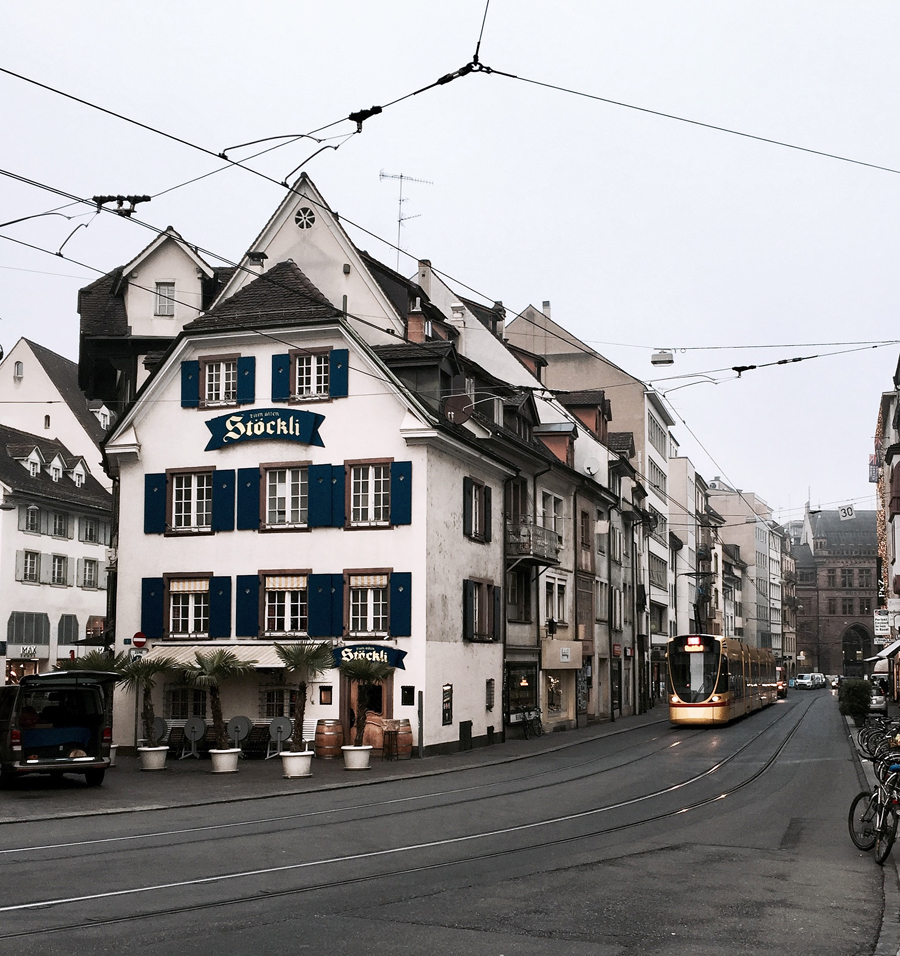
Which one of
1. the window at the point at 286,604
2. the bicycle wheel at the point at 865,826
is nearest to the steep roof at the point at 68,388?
the window at the point at 286,604

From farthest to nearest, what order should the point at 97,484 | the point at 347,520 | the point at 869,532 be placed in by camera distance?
the point at 869,532, the point at 97,484, the point at 347,520

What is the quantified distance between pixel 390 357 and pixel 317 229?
606 cm

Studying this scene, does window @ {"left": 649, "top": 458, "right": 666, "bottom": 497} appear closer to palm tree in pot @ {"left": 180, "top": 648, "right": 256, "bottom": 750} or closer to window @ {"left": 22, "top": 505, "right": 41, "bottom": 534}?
window @ {"left": 22, "top": 505, "right": 41, "bottom": 534}

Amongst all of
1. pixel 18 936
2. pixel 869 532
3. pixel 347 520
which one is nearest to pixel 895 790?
pixel 18 936

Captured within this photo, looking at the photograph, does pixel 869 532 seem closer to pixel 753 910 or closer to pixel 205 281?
pixel 205 281

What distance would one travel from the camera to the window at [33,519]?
60812 mm

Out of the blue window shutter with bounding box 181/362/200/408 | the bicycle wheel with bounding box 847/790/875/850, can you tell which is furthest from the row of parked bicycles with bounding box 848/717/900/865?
the blue window shutter with bounding box 181/362/200/408

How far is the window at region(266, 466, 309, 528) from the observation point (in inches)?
1432

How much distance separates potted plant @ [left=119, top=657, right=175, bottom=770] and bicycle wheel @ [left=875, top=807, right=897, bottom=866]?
1924 centimetres

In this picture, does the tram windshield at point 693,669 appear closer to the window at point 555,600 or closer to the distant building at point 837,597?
the window at point 555,600

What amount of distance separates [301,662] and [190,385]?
976 cm

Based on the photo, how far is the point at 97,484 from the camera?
229 ft

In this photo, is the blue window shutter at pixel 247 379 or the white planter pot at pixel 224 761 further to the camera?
the blue window shutter at pixel 247 379

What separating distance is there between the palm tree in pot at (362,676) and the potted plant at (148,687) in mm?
4615
